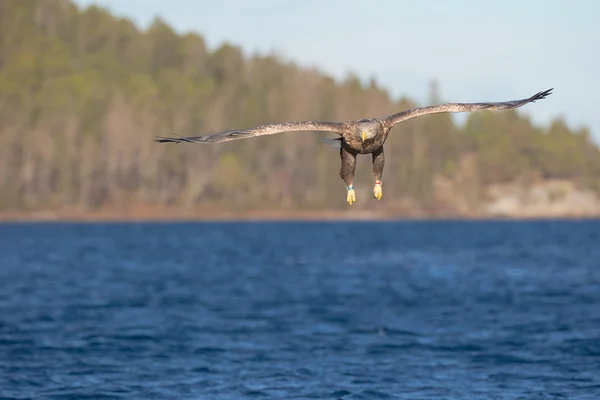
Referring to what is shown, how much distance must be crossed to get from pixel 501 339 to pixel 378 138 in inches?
867

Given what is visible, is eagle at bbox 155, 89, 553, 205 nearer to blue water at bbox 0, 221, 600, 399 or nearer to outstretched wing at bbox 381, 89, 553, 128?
outstretched wing at bbox 381, 89, 553, 128

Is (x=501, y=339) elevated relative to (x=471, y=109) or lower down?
lower down

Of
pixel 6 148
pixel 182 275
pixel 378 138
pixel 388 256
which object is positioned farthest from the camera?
pixel 6 148

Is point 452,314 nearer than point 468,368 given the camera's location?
No

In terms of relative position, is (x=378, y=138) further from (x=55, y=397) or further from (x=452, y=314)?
(x=452, y=314)

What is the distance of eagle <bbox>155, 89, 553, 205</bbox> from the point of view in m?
22.2

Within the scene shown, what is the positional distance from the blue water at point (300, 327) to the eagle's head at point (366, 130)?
1046 centimetres

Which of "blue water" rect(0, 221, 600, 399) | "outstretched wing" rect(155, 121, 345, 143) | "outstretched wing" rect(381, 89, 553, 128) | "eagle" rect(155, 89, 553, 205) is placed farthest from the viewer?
"blue water" rect(0, 221, 600, 399)

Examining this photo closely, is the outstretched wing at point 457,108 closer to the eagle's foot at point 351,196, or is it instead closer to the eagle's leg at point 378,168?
the eagle's leg at point 378,168

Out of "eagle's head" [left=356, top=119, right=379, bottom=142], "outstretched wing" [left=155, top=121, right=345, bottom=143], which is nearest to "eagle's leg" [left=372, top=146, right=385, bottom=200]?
"eagle's head" [left=356, top=119, right=379, bottom=142]

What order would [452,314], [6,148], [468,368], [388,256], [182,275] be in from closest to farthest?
[468,368] → [452,314] → [182,275] → [388,256] → [6,148]

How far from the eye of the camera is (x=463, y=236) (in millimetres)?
142875

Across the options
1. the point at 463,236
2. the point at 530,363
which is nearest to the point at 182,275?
the point at 530,363

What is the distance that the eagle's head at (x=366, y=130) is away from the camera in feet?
73.0
